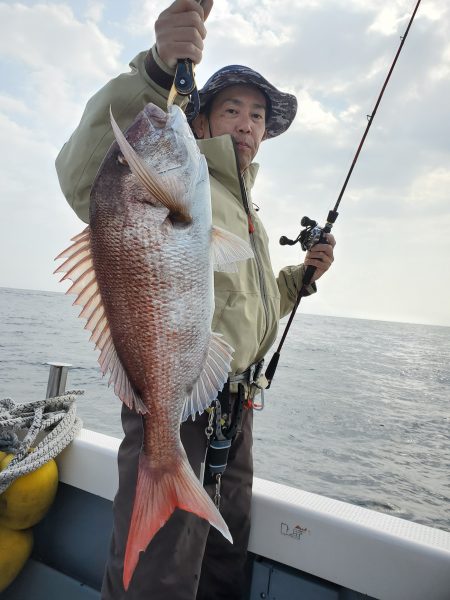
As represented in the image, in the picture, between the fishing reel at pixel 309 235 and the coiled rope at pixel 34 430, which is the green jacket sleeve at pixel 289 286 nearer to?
the fishing reel at pixel 309 235

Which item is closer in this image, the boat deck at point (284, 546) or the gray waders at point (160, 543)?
the gray waders at point (160, 543)

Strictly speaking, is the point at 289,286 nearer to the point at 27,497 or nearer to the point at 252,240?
the point at 252,240

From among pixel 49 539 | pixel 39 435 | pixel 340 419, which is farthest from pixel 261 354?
pixel 340 419

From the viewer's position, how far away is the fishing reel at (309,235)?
2596 mm

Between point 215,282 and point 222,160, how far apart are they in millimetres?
567

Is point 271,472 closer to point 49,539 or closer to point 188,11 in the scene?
point 49,539

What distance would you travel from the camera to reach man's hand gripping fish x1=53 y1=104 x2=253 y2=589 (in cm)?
115

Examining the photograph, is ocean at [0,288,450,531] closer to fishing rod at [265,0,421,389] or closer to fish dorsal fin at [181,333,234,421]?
fish dorsal fin at [181,333,234,421]

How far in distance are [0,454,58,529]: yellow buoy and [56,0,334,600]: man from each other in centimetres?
92

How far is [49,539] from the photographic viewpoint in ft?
8.34

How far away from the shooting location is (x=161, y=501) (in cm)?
117

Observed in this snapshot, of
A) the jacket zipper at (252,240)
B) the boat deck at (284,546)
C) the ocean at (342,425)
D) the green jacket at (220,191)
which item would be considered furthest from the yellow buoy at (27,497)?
the jacket zipper at (252,240)

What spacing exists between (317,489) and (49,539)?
3.01 meters

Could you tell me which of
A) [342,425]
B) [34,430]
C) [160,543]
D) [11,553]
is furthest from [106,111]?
[342,425]
